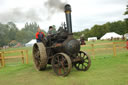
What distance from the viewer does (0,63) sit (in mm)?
8500

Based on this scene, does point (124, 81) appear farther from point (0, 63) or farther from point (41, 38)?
point (0, 63)

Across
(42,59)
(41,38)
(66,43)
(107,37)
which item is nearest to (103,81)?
(66,43)

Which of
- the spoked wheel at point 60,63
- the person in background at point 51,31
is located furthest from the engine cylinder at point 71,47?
the person in background at point 51,31

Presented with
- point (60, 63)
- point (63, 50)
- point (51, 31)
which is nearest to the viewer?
point (60, 63)

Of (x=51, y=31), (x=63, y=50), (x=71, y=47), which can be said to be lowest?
(x=63, y=50)

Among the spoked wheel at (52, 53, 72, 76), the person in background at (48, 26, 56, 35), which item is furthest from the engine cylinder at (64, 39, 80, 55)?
the person in background at (48, 26, 56, 35)

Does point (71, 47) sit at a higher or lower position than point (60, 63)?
higher

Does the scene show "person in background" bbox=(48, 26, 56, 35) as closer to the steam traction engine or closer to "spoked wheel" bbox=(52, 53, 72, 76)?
the steam traction engine

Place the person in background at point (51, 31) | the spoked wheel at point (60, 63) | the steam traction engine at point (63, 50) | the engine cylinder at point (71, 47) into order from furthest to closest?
the person in background at point (51, 31) → the engine cylinder at point (71, 47) → the steam traction engine at point (63, 50) → the spoked wheel at point (60, 63)

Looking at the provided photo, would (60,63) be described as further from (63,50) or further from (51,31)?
(51,31)

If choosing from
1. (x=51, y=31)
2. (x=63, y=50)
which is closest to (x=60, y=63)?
(x=63, y=50)

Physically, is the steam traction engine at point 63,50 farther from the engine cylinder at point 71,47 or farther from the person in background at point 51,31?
the person in background at point 51,31

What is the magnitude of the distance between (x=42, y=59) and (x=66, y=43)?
1.19 meters

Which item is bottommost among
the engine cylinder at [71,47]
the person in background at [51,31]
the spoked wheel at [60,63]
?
the spoked wheel at [60,63]
